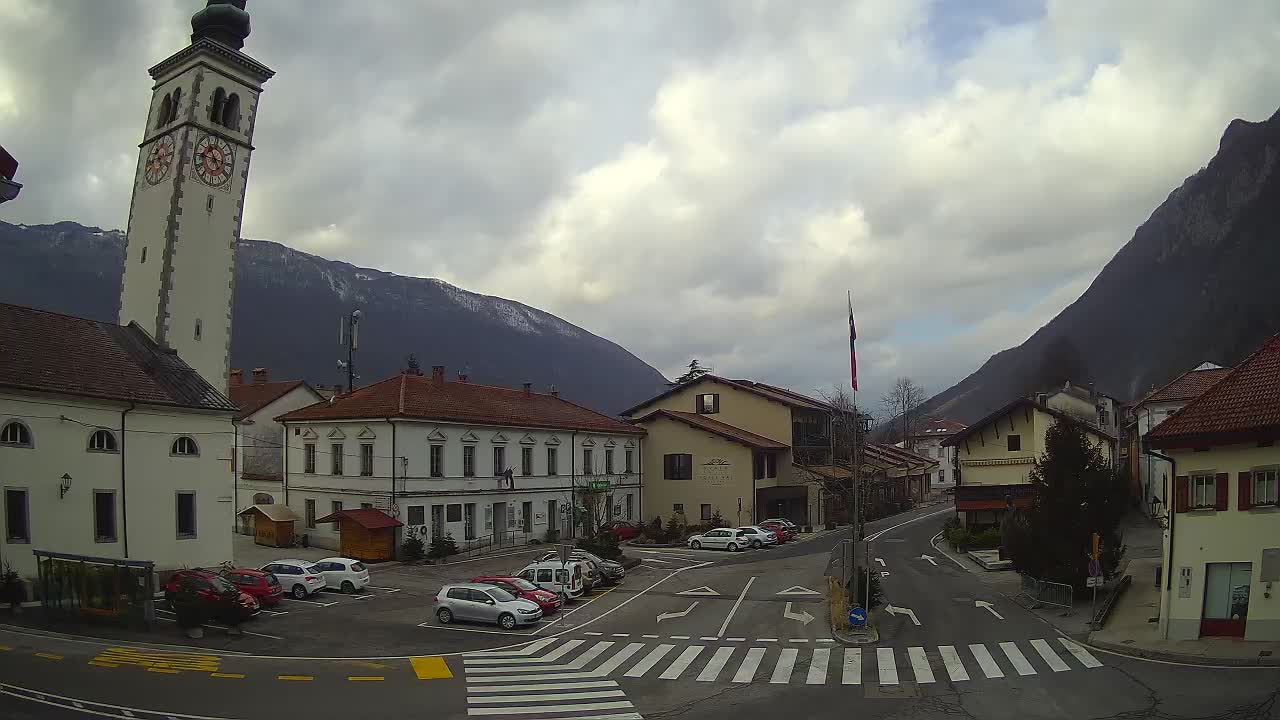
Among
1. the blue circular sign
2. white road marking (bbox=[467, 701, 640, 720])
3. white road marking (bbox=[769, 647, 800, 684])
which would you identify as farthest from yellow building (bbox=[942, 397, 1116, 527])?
white road marking (bbox=[467, 701, 640, 720])

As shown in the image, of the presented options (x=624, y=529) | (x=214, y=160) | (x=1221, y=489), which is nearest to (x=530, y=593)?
(x=1221, y=489)

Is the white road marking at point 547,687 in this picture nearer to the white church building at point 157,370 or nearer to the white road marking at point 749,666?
the white road marking at point 749,666

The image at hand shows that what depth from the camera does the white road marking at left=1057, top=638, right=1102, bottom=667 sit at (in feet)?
70.3

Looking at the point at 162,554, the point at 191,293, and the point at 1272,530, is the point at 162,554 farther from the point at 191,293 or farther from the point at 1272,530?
the point at 1272,530

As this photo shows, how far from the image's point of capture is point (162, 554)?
108ft

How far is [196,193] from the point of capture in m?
Answer: 40.8

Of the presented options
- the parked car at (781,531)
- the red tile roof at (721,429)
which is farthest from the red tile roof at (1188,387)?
the red tile roof at (721,429)

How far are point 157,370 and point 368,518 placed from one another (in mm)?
12554

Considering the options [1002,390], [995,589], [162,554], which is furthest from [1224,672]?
[1002,390]

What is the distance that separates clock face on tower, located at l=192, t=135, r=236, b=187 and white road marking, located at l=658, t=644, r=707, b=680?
33.0 m

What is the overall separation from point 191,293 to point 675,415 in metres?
34.8

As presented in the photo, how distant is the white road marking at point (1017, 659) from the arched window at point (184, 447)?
1212 inches

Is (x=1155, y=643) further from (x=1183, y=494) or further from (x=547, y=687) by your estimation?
(x=547, y=687)

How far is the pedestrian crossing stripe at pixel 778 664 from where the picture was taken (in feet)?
Answer: 68.1
